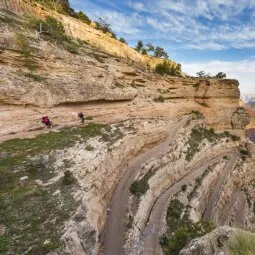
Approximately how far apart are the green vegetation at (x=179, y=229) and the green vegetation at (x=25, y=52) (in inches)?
920

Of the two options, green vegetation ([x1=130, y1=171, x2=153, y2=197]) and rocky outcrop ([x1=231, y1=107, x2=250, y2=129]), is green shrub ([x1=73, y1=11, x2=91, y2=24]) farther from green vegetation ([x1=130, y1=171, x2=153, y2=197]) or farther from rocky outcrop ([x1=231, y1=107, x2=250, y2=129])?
green vegetation ([x1=130, y1=171, x2=153, y2=197])

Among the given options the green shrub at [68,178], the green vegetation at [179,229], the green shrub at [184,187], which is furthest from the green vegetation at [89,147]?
the green shrub at [184,187]

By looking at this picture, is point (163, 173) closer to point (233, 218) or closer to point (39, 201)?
point (233, 218)

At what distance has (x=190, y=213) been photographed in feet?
102

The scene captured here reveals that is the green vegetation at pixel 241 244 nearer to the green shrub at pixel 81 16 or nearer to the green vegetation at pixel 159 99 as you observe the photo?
the green vegetation at pixel 159 99

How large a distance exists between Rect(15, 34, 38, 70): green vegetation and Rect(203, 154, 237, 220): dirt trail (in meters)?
30.2

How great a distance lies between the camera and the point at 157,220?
1024 inches

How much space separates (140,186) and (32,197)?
14049 millimetres

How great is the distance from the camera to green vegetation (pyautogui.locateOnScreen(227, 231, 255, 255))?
31.8 ft

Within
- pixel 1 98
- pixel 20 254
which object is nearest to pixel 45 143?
pixel 1 98

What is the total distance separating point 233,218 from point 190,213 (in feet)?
51.9

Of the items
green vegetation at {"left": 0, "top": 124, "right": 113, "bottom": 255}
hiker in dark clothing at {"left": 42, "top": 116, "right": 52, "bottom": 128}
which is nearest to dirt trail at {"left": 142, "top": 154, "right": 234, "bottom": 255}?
green vegetation at {"left": 0, "top": 124, "right": 113, "bottom": 255}

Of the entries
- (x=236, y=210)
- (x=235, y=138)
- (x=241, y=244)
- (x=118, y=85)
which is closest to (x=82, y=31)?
(x=118, y=85)

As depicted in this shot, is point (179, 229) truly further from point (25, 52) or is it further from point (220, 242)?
point (25, 52)
